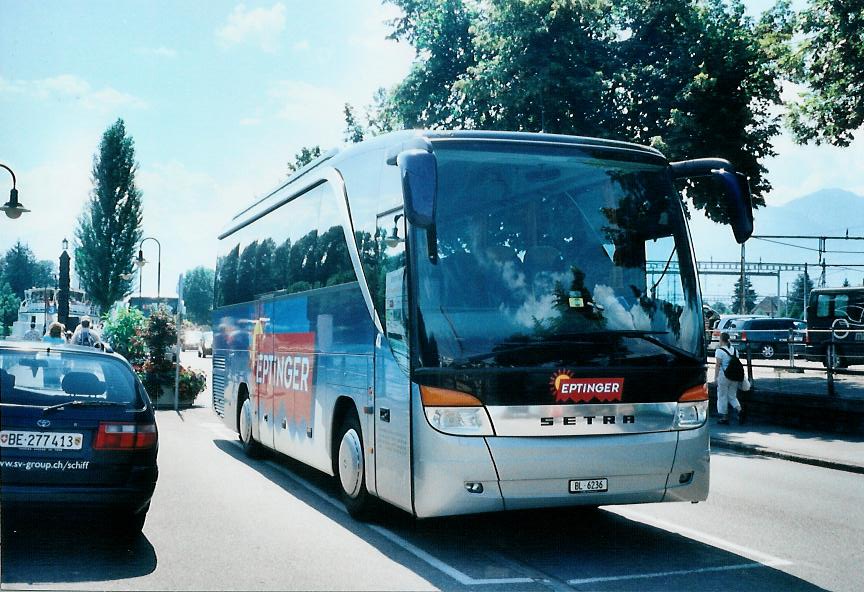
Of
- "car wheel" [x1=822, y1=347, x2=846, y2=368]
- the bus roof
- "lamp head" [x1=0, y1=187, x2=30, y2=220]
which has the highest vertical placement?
"lamp head" [x1=0, y1=187, x2=30, y2=220]

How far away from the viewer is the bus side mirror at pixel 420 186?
6.77 m

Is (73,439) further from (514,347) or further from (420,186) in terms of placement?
(514,347)

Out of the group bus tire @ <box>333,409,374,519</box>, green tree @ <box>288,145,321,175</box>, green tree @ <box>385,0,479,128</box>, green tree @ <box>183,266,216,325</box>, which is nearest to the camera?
bus tire @ <box>333,409,374,519</box>

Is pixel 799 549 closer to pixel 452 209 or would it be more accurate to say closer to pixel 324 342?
pixel 452 209

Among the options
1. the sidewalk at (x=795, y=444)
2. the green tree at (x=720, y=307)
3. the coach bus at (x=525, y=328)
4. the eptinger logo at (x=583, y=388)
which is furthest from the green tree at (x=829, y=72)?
the green tree at (x=720, y=307)

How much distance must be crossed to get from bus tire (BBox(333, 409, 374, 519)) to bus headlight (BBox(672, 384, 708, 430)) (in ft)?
9.10

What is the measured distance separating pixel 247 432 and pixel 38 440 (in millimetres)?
6971

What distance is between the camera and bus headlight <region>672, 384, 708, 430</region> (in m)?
7.82

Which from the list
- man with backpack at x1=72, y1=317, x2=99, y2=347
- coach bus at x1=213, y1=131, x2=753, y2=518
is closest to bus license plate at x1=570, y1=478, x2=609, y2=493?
coach bus at x1=213, y1=131, x2=753, y2=518

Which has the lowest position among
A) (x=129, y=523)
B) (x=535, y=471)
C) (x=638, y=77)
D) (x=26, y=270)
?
(x=129, y=523)

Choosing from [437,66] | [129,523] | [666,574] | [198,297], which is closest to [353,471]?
[129,523]

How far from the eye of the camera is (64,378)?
7.78 m

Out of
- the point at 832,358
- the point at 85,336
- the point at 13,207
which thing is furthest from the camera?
the point at 13,207

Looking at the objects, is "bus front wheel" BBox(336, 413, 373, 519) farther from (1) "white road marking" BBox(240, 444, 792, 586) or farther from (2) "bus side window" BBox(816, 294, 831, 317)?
(2) "bus side window" BBox(816, 294, 831, 317)
